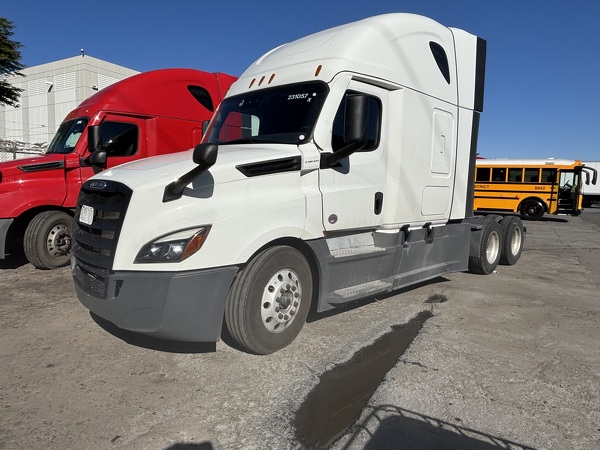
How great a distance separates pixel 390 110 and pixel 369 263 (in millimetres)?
1750

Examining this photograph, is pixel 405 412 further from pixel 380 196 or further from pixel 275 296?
pixel 380 196

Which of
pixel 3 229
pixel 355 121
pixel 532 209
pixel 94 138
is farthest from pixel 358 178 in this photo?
pixel 532 209

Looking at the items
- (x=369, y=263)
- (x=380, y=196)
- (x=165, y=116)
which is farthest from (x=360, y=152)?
(x=165, y=116)

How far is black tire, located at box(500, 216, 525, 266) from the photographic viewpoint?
8023 mm

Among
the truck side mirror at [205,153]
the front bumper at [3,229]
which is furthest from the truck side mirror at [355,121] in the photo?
the front bumper at [3,229]

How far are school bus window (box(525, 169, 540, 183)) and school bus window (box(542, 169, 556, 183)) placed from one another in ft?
0.77

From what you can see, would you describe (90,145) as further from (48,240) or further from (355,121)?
(355,121)

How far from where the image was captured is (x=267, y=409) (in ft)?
9.52

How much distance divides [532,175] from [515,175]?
69 centimetres

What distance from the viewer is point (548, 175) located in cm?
1892

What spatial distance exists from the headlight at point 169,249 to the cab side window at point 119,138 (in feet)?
15.7

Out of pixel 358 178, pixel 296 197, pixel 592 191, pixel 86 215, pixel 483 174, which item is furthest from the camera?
pixel 592 191

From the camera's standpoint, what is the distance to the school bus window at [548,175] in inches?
739

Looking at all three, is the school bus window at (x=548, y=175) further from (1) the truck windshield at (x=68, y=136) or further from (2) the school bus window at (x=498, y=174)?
(1) the truck windshield at (x=68, y=136)
